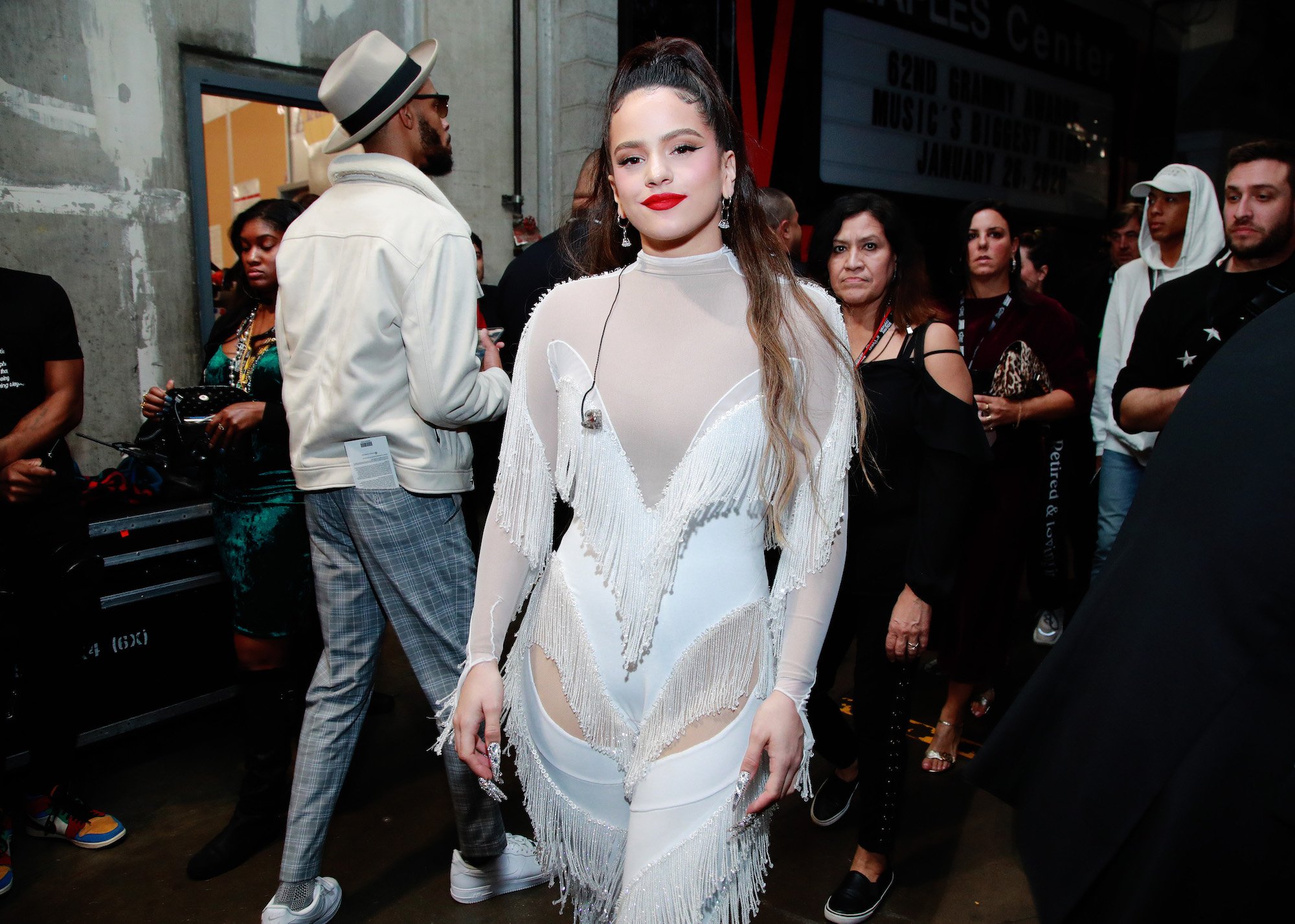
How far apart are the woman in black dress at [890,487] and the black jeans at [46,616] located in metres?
2.29

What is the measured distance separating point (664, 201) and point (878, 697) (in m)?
1.62

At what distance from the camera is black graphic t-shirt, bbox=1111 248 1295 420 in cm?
295

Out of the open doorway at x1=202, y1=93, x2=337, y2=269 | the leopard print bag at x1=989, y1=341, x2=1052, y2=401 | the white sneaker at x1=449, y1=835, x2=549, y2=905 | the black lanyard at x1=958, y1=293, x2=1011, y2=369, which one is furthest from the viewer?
the open doorway at x1=202, y1=93, x2=337, y2=269

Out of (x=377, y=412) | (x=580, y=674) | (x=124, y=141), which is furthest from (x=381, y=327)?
(x=124, y=141)

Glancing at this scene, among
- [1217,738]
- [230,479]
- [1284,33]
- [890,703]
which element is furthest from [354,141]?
[1284,33]

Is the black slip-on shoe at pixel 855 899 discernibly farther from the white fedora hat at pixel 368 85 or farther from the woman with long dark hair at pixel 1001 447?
the white fedora hat at pixel 368 85

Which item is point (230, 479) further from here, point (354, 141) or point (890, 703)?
point (890, 703)

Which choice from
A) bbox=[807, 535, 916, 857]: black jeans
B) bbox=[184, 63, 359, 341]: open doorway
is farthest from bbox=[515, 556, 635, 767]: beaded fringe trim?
bbox=[184, 63, 359, 341]: open doorway

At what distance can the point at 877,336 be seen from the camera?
8.64ft

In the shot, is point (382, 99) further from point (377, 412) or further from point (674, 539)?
point (674, 539)

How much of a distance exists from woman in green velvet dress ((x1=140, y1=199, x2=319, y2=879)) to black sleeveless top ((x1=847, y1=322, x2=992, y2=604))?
1.70 metres

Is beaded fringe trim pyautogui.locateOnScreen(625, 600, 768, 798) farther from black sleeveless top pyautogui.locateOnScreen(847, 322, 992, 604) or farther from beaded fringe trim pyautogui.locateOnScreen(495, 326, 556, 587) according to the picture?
black sleeveless top pyautogui.locateOnScreen(847, 322, 992, 604)

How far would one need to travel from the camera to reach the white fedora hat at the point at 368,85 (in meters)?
2.41

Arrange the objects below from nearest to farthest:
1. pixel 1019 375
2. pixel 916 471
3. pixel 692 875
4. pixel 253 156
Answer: pixel 692 875 < pixel 916 471 < pixel 1019 375 < pixel 253 156
